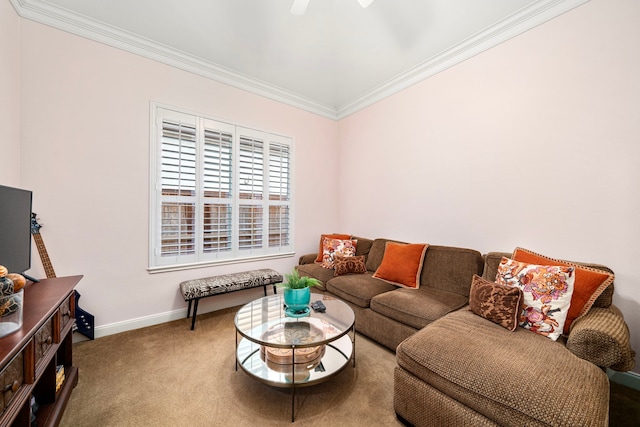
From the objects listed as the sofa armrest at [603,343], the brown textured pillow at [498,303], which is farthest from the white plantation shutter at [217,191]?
the sofa armrest at [603,343]

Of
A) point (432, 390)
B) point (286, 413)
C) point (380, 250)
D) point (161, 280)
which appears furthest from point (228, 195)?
point (432, 390)

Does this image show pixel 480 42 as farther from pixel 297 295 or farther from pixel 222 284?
pixel 222 284

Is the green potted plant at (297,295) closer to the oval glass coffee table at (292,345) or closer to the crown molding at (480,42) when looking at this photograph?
the oval glass coffee table at (292,345)

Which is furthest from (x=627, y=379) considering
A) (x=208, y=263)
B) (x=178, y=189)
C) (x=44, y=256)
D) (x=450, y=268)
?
(x=44, y=256)

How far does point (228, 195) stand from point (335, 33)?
2.08 meters

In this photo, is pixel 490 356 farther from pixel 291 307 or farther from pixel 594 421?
pixel 291 307

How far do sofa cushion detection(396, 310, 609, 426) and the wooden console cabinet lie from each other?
5.58 ft

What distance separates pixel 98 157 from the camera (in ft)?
7.48

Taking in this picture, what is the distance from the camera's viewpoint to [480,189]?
2451mm

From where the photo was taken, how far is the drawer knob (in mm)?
887

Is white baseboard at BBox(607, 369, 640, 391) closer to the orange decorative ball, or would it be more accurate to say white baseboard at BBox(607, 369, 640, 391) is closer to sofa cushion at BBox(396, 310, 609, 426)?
sofa cushion at BBox(396, 310, 609, 426)

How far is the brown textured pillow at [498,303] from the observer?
1.54 metres

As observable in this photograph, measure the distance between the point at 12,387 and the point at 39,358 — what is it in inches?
11.4

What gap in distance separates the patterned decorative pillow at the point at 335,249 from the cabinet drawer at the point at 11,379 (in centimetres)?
248
